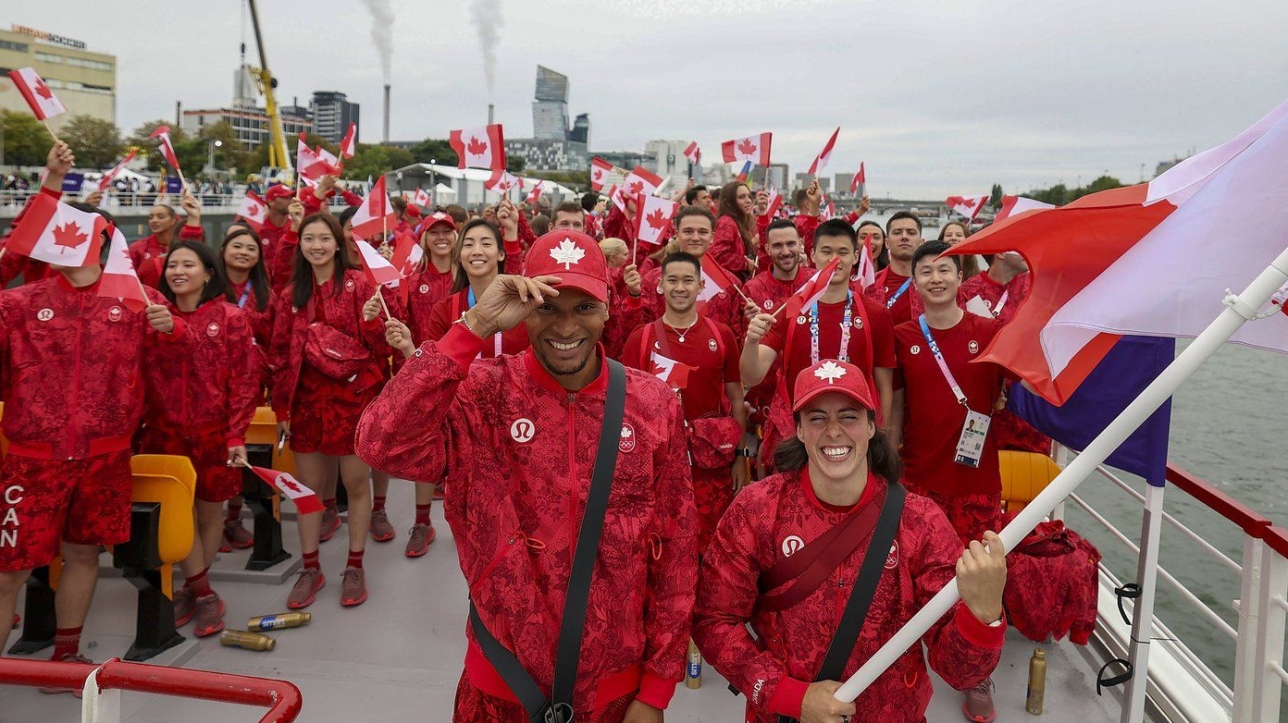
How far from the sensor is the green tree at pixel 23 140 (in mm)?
37875

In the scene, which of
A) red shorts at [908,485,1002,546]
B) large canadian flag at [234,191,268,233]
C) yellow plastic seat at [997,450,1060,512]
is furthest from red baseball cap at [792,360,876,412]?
large canadian flag at [234,191,268,233]

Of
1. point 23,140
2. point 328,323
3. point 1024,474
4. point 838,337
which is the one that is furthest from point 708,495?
point 23,140

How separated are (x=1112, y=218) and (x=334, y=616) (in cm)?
395

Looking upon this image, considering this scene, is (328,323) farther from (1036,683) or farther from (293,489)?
(1036,683)

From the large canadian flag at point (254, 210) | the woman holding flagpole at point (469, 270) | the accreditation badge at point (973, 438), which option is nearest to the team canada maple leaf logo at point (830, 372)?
the accreditation badge at point (973, 438)

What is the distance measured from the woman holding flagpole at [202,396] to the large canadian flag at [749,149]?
6.73 m

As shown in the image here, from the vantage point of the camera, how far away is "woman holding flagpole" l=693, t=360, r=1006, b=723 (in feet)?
6.66

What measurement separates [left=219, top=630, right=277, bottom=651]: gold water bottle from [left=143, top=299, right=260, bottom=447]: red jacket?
3.01 feet

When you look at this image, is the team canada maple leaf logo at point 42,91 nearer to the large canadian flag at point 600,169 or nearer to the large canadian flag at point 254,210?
the large canadian flag at point 254,210

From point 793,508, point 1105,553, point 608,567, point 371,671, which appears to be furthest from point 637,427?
point 1105,553

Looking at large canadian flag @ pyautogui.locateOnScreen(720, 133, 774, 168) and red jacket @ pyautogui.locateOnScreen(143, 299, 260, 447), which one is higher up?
large canadian flag @ pyautogui.locateOnScreen(720, 133, 774, 168)

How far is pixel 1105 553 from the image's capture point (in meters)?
10.4

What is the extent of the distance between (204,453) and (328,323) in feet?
2.97

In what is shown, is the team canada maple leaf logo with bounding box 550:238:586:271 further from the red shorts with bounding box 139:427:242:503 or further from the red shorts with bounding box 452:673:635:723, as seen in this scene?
the red shorts with bounding box 139:427:242:503
